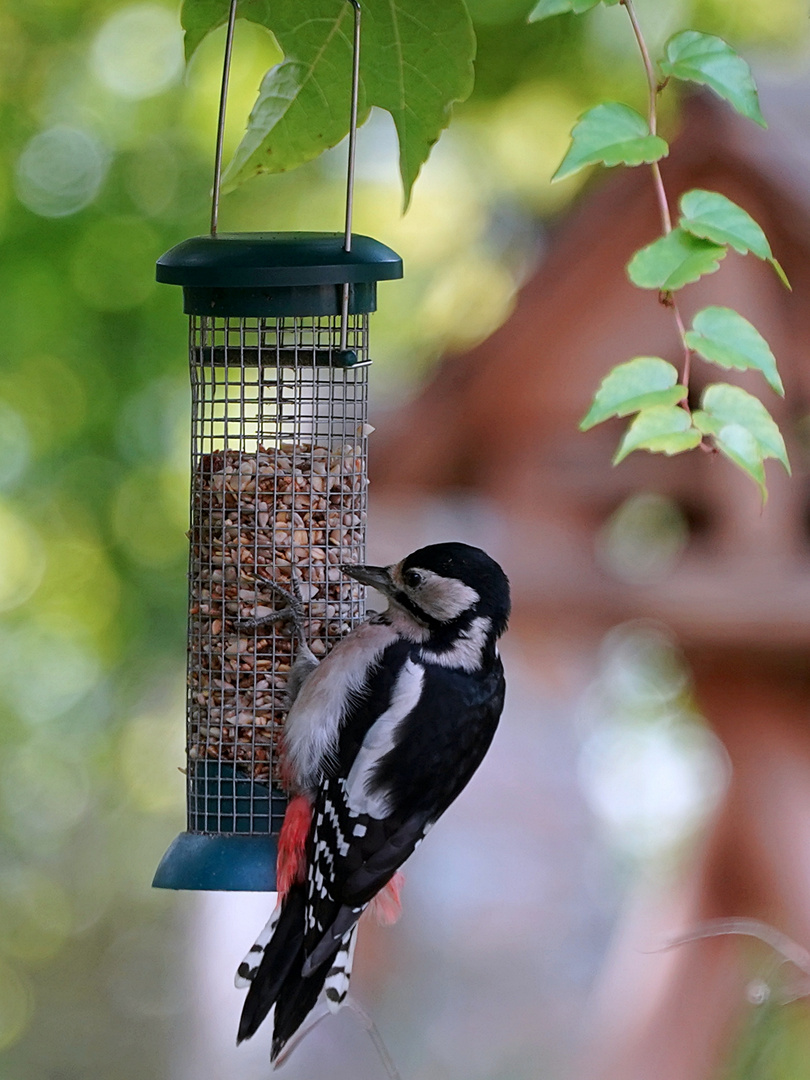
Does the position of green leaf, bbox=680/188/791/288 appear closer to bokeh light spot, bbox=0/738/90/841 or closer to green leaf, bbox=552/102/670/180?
green leaf, bbox=552/102/670/180

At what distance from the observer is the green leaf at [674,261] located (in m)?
0.95

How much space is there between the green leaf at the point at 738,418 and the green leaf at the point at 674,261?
9 cm

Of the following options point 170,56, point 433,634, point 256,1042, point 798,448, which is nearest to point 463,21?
point 433,634

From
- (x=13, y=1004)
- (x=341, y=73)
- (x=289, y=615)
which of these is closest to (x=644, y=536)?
(x=289, y=615)

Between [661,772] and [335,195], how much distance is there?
1486mm

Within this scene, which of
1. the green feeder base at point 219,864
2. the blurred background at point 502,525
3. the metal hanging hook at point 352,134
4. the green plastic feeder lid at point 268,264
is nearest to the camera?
the metal hanging hook at point 352,134

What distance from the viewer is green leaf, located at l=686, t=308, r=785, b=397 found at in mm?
954

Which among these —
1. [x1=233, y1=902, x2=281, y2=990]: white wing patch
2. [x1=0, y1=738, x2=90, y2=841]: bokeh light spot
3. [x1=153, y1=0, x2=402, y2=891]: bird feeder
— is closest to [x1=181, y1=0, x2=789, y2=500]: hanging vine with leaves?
[x1=153, y1=0, x2=402, y2=891]: bird feeder

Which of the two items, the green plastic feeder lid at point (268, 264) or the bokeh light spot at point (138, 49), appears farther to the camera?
the bokeh light spot at point (138, 49)

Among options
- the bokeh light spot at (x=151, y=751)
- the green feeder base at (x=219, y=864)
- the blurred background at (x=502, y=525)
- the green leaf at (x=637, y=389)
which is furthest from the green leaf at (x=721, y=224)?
the bokeh light spot at (x=151, y=751)

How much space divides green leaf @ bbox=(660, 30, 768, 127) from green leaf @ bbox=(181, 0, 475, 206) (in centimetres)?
41

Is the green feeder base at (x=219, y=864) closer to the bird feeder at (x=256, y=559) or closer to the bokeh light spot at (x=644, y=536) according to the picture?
the bird feeder at (x=256, y=559)

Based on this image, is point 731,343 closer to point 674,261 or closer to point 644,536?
point 674,261

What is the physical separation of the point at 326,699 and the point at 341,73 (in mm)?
784
